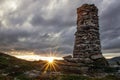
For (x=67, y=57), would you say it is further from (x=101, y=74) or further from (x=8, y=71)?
(x=8, y=71)

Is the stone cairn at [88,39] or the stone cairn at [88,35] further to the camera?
the stone cairn at [88,35]

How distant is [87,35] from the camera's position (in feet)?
168

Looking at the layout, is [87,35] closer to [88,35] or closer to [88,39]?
[88,35]

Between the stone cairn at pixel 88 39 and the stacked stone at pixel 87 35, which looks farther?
the stacked stone at pixel 87 35

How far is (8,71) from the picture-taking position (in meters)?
38.8

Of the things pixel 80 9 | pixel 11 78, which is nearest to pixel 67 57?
pixel 80 9

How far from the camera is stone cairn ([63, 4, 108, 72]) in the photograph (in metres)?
50.0

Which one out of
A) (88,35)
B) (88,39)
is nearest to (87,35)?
(88,35)

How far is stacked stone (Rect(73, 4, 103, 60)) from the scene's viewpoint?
50.5 metres

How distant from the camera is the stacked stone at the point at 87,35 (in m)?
50.5

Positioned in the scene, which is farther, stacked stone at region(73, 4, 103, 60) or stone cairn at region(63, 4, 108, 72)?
stacked stone at region(73, 4, 103, 60)

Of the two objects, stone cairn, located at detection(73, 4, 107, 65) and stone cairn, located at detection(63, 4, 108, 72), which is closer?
stone cairn, located at detection(63, 4, 108, 72)

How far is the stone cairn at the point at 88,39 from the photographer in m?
50.0

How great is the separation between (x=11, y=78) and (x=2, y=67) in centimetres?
878
